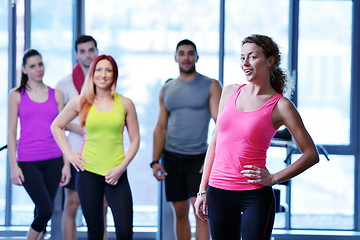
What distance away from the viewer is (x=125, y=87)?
554 cm

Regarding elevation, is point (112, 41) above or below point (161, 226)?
above

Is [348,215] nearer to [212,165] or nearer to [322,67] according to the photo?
[322,67]

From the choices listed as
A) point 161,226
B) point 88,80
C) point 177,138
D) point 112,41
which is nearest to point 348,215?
point 161,226

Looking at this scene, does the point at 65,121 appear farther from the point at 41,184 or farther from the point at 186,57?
the point at 186,57

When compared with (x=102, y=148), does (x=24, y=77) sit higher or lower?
higher

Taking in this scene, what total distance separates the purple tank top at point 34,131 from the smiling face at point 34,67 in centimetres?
13

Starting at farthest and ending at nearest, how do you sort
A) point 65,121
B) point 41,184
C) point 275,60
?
point 41,184 → point 65,121 → point 275,60

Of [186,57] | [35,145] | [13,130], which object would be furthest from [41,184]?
[186,57]

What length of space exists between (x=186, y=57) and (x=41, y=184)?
123 cm

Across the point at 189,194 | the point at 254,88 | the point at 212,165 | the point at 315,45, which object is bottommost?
the point at 189,194

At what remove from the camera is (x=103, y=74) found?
3.84 meters

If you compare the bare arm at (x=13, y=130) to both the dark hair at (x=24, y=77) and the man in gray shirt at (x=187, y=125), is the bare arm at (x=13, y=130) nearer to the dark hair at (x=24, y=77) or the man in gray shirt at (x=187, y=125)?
the dark hair at (x=24, y=77)

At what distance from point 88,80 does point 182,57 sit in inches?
28.7

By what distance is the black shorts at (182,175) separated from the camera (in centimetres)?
434
